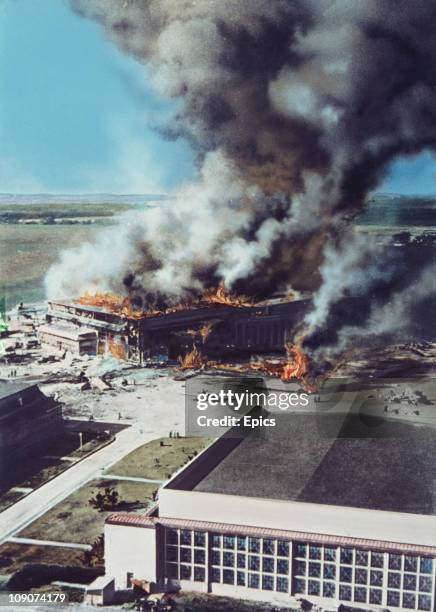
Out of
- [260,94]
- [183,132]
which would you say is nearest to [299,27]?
[260,94]

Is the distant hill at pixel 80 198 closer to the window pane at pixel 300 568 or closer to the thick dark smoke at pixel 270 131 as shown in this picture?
the thick dark smoke at pixel 270 131

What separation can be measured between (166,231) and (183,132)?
3.44 feet

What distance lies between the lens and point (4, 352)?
8.96m

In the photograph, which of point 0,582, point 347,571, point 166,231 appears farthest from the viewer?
point 166,231

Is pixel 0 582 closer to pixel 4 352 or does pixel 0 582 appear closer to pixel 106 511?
pixel 106 511

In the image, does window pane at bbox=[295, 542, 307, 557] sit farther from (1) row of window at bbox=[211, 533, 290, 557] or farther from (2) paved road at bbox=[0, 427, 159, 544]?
(2) paved road at bbox=[0, 427, 159, 544]

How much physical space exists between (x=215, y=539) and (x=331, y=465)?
1417 millimetres

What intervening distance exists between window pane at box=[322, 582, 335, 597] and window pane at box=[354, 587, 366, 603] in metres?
0.21

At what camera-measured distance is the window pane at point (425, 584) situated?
7.17 meters

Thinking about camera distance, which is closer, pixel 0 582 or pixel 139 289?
pixel 0 582

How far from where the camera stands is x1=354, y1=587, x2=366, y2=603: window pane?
7.31 meters

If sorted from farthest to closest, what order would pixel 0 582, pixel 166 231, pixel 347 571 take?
pixel 166 231
pixel 0 582
pixel 347 571

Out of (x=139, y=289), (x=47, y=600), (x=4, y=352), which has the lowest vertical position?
(x=47, y=600)

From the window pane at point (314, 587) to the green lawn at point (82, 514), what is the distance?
1989 millimetres
